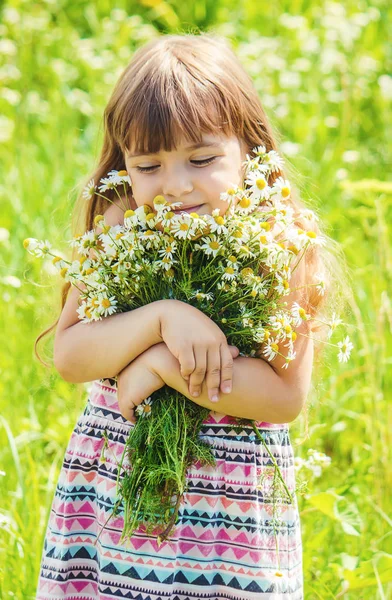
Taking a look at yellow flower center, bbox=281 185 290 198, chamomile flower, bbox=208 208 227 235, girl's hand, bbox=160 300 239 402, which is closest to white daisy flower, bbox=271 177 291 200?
yellow flower center, bbox=281 185 290 198

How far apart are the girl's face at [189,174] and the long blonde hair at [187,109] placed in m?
0.02

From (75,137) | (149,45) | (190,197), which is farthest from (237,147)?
(75,137)

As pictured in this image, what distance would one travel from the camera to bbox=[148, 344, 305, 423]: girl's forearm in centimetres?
161

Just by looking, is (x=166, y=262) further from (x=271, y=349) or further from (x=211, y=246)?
(x=271, y=349)

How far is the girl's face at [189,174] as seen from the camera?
5.34 ft

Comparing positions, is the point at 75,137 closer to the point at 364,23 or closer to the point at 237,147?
the point at 364,23

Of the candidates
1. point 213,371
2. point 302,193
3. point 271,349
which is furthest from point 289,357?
point 302,193

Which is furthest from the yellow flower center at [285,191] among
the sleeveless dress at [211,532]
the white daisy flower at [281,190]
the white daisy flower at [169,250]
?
the sleeveless dress at [211,532]

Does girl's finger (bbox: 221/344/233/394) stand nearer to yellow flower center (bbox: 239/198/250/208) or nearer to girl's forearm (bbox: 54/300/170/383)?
girl's forearm (bbox: 54/300/170/383)

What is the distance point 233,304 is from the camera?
5.34 ft

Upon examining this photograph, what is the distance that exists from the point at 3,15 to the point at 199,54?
3.46m

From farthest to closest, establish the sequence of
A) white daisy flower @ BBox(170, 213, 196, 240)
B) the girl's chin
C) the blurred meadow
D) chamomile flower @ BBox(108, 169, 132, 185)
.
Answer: the blurred meadow → chamomile flower @ BBox(108, 169, 132, 185) → the girl's chin → white daisy flower @ BBox(170, 213, 196, 240)

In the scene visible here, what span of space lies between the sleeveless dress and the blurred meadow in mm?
350

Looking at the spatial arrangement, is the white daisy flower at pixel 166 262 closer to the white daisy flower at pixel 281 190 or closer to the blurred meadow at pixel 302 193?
the white daisy flower at pixel 281 190
